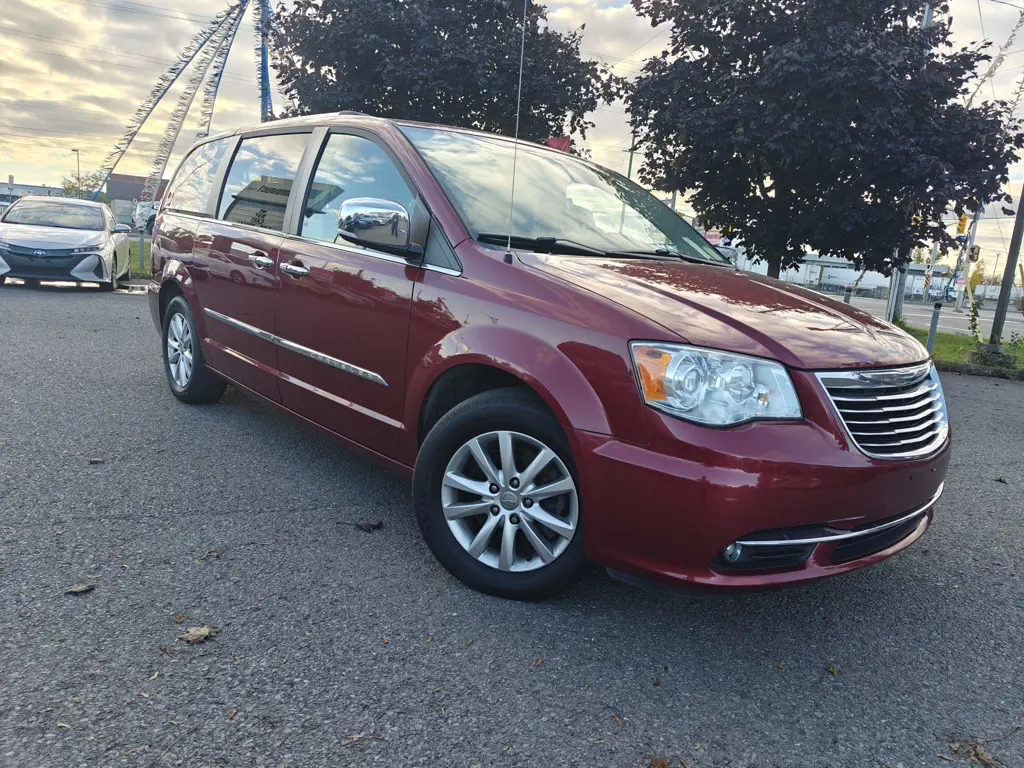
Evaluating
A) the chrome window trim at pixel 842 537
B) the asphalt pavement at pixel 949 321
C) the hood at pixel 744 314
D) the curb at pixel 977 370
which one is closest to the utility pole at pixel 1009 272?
the curb at pixel 977 370

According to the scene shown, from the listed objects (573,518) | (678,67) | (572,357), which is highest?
(678,67)

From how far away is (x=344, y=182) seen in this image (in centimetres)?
351

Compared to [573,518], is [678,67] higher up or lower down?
higher up

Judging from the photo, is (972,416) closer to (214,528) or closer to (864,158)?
(864,158)

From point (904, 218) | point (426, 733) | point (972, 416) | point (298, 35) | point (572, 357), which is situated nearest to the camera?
point (426, 733)

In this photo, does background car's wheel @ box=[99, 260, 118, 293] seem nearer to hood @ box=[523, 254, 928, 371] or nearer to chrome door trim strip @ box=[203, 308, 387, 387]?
chrome door trim strip @ box=[203, 308, 387, 387]

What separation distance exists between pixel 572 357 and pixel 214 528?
177cm

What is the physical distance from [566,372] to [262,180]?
257 cm

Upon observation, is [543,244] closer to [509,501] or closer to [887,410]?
[509,501]

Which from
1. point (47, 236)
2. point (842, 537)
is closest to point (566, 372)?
point (842, 537)

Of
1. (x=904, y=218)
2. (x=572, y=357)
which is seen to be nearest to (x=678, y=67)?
(x=904, y=218)

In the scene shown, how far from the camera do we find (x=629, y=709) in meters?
2.14

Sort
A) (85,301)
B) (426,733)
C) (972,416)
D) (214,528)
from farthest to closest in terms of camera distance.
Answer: (85,301), (972,416), (214,528), (426,733)

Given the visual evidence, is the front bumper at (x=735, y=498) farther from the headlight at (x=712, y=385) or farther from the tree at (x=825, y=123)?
the tree at (x=825, y=123)
